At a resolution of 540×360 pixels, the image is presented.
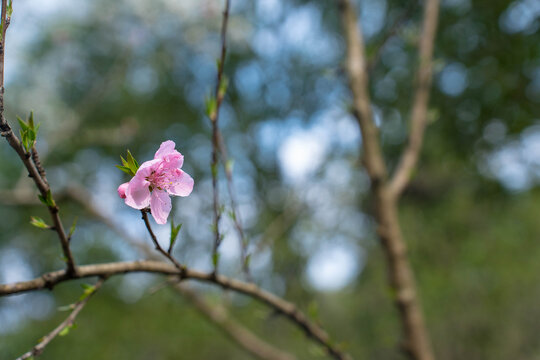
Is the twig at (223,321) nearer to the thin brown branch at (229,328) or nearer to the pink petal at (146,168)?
the thin brown branch at (229,328)

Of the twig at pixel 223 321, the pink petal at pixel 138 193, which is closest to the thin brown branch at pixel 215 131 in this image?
the pink petal at pixel 138 193

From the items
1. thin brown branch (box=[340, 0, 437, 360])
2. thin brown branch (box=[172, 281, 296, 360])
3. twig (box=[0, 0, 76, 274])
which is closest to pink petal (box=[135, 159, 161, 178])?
twig (box=[0, 0, 76, 274])

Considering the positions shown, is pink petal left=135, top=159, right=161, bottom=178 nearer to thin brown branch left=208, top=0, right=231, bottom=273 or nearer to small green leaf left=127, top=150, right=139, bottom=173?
small green leaf left=127, top=150, right=139, bottom=173

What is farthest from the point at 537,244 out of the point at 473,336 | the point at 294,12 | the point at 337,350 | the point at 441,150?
the point at 337,350

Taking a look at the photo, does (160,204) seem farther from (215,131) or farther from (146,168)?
(215,131)

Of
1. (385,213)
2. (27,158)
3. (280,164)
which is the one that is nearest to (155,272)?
(27,158)

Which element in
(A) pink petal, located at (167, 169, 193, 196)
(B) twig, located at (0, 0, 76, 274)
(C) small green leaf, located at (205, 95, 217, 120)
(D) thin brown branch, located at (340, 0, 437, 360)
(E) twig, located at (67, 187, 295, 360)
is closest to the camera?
(B) twig, located at (0, 0, 76, 274)
